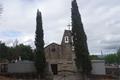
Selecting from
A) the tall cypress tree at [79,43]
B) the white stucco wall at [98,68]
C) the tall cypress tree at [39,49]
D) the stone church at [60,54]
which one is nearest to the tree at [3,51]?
the stone church at [60,54]

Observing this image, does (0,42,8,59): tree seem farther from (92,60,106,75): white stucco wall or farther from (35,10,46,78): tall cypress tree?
(92,60,106,75): white stucco wall

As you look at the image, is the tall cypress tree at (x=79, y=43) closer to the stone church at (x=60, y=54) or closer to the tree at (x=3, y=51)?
the stone church at (x=60, y=54)

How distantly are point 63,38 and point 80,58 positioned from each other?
14.2 metres

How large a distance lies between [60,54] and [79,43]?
40.2 ft

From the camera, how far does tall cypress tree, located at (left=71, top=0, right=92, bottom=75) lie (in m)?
40.8

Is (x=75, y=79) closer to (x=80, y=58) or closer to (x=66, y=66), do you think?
(x=80, y=58)

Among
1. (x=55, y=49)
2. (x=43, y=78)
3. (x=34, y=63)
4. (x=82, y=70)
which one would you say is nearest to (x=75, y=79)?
(x=82, y=70)

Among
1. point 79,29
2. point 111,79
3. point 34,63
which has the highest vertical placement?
point 79,29

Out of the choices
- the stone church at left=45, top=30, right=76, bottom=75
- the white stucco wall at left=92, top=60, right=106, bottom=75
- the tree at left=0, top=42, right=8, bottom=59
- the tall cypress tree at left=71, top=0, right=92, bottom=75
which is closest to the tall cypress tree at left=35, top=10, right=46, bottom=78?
the tall cypress tree at left=71, top=0, right=92, bottom=75

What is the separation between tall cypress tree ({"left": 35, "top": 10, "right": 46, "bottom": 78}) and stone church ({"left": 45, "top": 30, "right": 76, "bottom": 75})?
5.77 m

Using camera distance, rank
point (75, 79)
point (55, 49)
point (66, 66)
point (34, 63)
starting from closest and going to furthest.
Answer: point (75, 79)
point (34, 63)
point (66, 66)
point (55, 49)

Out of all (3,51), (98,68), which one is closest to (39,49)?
(98,68)

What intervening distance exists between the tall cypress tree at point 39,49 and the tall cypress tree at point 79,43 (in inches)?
221

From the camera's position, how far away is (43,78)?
134 ft
